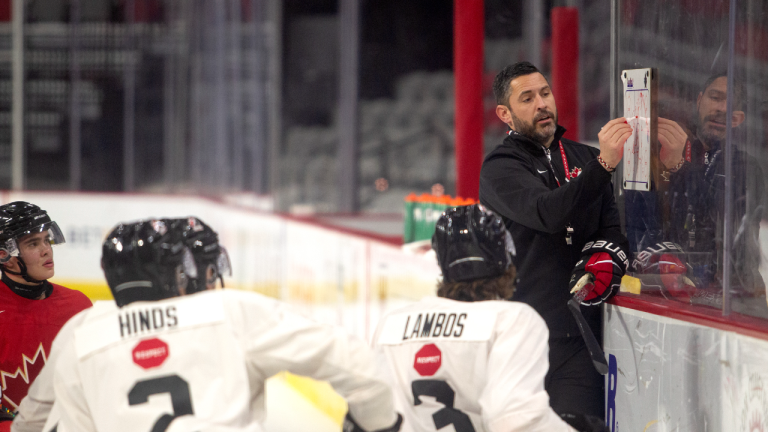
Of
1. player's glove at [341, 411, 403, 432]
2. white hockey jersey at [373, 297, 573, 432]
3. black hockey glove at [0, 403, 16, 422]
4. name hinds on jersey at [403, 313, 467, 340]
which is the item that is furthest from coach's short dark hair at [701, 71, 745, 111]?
black hockey glove at [0, 403, 16, 422]

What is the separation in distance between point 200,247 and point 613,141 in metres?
1.01

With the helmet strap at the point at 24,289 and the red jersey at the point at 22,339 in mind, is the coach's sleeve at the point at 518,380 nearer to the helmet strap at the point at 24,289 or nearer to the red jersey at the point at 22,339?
the red jersey at the point at 22,339

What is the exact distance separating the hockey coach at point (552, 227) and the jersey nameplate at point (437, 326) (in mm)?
491

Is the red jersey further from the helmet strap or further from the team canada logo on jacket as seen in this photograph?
the team canada logo on jacket

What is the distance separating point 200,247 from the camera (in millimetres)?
1873

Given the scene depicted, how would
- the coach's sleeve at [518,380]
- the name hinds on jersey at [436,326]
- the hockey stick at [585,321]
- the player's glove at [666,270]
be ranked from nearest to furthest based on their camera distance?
the coach's sleeve at [518,380] → the name hinds on jersey at [436,326] → the hockey stick at [585,321] → the player's glove at [666,270]

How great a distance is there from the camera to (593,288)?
232 cm

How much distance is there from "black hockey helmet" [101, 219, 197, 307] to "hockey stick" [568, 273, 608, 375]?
0.98 m

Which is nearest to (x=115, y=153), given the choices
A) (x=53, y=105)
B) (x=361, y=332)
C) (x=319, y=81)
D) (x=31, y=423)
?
(x=53, y=105)

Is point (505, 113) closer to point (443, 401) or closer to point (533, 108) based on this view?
point (533, 108)

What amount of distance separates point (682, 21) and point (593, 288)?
2.33ft

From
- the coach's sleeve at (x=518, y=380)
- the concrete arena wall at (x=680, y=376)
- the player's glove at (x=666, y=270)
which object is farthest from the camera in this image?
the player's glove at (x=666, y=270)

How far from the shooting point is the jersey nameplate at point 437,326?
1.74 m

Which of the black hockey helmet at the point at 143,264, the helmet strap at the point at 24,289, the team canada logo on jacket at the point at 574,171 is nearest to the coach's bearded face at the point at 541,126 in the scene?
the team canada logo on jacket at the point at 574,171
